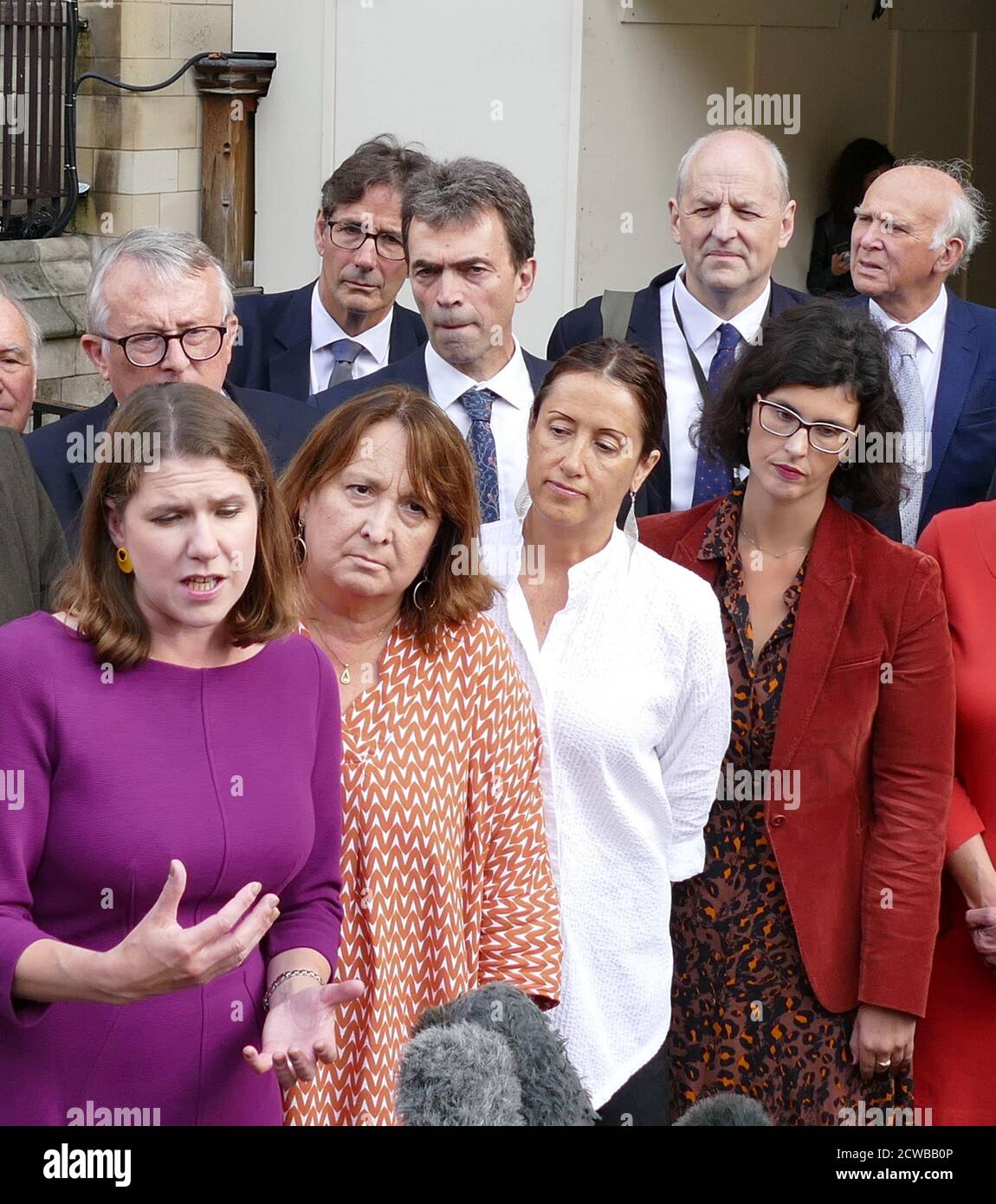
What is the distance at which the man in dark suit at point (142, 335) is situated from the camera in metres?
3.73

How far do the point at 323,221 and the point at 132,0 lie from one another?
5.07 m

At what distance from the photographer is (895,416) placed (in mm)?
3570

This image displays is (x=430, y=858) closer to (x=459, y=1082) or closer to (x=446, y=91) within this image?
(x=459, y=1082)

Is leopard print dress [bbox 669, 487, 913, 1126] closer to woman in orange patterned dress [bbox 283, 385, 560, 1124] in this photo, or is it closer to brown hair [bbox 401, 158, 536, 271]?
woman in orange patterned dress [bbox 283, 385, 560, 1124]

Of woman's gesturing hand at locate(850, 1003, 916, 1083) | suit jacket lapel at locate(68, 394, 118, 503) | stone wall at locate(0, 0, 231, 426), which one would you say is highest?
stone wall at locate(0, 0, 231, 426)

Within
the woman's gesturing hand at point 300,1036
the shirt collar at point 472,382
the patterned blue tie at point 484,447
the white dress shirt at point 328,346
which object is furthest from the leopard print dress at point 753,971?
the white dress shirt at point 328,346

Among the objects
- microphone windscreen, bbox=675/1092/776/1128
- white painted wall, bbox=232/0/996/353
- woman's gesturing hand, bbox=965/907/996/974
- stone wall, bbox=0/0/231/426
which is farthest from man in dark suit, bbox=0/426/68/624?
stone wall, bbox=0/0/231/426

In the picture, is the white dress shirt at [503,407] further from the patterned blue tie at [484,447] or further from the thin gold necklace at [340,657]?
the thin gold necklace at [340,657]

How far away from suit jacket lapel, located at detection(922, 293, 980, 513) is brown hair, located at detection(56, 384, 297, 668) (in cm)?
238

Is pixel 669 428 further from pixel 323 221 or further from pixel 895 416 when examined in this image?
pixel 323 221

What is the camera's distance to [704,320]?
4.66 m

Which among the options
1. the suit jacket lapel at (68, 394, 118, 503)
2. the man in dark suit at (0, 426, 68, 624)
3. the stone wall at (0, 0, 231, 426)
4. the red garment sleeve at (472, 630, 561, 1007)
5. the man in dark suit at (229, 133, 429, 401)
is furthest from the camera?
the stone wall at (0, 0, 231, 426)

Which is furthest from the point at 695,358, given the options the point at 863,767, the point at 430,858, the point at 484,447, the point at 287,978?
the point at 287,978

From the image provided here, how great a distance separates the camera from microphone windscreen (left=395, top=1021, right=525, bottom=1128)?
5.82ft
